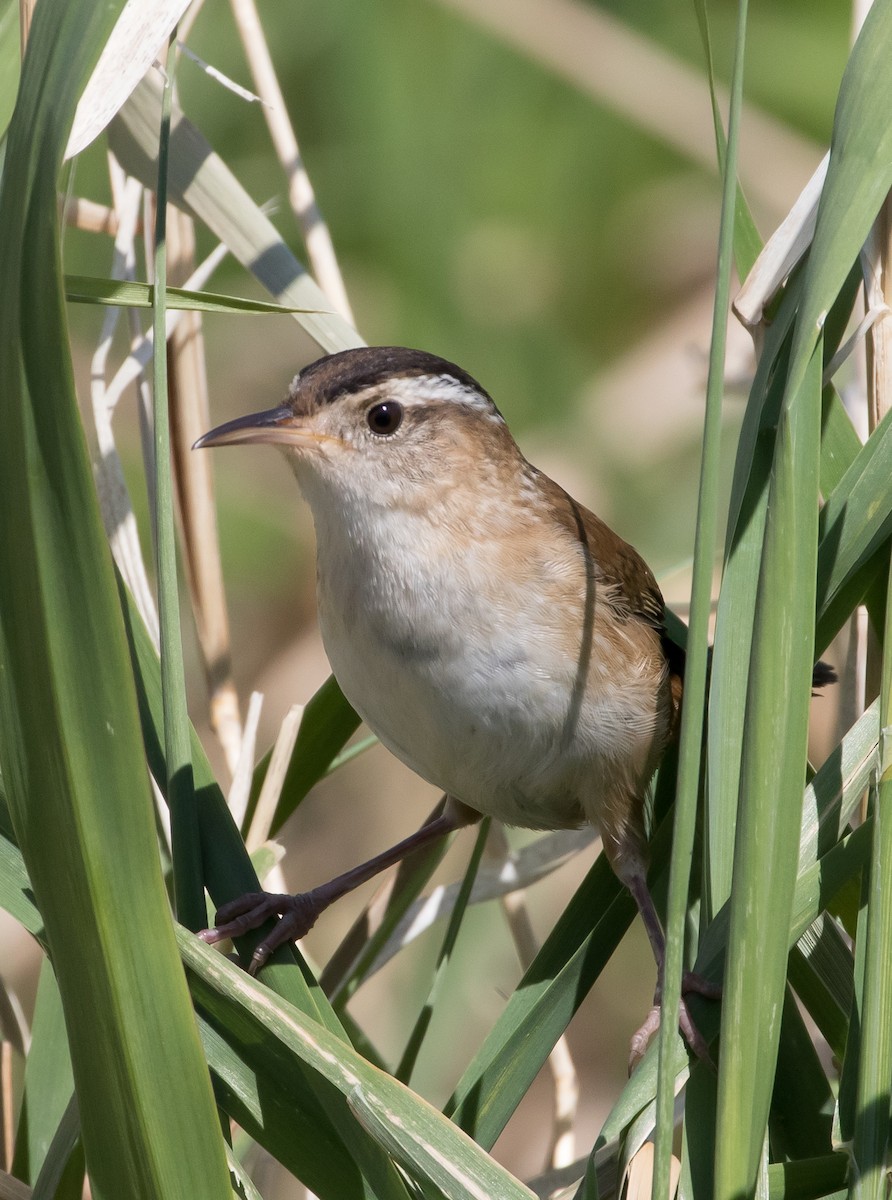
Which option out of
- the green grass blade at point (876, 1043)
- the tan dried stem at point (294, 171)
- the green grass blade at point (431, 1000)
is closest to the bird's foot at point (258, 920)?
the green grass blade at point (431, 1000)

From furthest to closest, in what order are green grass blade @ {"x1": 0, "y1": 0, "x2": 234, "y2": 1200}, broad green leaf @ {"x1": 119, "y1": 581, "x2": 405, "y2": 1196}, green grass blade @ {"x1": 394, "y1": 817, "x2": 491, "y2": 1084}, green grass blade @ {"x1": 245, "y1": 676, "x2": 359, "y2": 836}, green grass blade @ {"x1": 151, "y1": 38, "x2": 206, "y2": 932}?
green grass blade @ {"x1": 245, "y1": 676, "x2": 359, "y2": 836}, green grass blade @ {"x1": 394, "y1": 817, "x2": 491, "y2": 1084}, broad green leaf @ {"x1": 119, "y1": 581, "x2": 405, "y2": 1196}, green grass blade @ {"x1": 151, "y1": 38, "x2": 206, "y2": 932}, green grass blade @ {"x1": 0, "y1": 0, "x2": 234, "y2": 1200}

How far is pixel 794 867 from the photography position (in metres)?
1.36

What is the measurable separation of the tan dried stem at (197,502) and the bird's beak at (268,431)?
10.1 inches

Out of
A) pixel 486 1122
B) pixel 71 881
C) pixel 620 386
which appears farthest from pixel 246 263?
pixel 620 386

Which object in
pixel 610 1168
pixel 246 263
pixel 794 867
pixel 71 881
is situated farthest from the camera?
pixel 246 263

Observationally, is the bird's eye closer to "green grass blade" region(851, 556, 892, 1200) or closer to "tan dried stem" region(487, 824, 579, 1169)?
"tan dried stem" region(487, 824, 579, 1169)

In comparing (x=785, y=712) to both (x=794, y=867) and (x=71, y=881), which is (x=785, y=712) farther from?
(x=71, y=881)

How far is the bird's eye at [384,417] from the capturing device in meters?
2.25

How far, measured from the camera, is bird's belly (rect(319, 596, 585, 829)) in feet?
6.82

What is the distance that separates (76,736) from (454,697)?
93 centimetres

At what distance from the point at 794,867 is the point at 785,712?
0.52 feet

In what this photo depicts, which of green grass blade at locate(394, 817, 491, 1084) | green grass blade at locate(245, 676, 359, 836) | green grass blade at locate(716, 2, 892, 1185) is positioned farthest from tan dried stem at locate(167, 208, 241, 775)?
green grass blade at locate(716, 2, 892, 1185)

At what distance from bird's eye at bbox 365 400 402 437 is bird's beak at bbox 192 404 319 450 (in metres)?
0.11

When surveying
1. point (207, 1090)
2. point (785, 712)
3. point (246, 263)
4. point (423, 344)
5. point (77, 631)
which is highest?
point (423, 344)
